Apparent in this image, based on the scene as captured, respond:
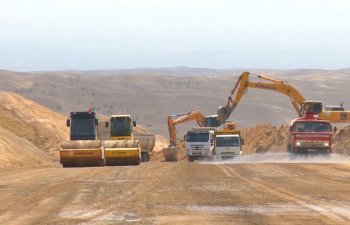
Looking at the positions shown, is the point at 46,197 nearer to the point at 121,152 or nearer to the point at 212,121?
the point at 121,152

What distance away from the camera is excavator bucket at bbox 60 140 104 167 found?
40812 mm

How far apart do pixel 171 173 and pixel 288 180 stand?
6288 mm

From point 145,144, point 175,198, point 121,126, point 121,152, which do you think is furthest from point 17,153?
point 175,198

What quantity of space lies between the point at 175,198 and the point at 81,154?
2037cm

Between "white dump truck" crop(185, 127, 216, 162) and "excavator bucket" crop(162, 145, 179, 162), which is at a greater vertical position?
"white dump truck" crop(185, 127, 216, 162)

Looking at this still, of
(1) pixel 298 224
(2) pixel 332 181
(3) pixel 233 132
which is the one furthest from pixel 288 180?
(3) pixel 233 132

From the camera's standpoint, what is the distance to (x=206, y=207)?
18.7m

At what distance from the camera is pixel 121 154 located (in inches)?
1670

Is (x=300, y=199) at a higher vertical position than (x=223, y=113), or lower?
lower

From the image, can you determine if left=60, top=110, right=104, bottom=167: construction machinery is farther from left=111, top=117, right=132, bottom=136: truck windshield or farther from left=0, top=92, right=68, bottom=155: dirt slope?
left=0, top=92, right=68, bottom=155: dirt slope

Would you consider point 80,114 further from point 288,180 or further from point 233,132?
point 288,180

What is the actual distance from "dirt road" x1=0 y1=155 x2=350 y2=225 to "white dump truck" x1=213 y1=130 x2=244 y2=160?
24.0m

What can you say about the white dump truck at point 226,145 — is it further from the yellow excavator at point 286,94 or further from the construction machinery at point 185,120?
the construction machinery at point 185,120

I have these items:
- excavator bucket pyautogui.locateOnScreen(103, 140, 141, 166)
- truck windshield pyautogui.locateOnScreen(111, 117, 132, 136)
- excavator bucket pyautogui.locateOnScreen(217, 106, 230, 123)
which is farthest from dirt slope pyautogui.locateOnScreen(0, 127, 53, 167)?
excavator bucket pyautogui.locateOnScreen(217, 106, 230, 123)
